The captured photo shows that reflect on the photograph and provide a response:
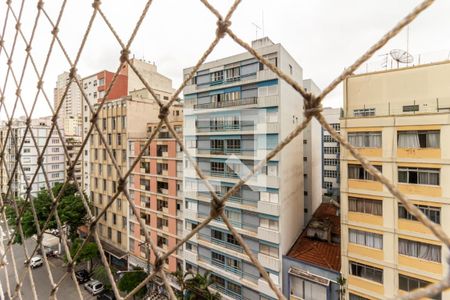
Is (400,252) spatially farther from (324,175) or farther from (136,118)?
(324,175)

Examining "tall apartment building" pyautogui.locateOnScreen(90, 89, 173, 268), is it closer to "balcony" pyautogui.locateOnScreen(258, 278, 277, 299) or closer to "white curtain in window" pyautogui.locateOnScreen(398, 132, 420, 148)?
"balcony" pyautogui.locateOnScreen(258, 278, 277, 299)

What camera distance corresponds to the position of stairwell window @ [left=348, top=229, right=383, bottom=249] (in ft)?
14.5

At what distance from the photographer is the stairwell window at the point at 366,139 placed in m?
4.51

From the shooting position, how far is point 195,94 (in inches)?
265

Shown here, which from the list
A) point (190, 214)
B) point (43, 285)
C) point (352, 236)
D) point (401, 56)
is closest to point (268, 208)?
point (352, 236)

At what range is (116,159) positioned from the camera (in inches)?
348

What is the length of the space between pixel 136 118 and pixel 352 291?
760cm

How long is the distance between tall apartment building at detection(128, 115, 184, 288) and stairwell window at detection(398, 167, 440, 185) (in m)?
4.98

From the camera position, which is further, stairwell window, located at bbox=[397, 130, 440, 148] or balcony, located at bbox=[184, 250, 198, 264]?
balcony, located at bbox=[184, 250, 198, 264]

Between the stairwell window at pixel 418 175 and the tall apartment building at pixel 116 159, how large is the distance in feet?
24.2

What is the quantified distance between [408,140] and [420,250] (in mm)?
1815

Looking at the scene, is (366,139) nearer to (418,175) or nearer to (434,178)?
(418,175)

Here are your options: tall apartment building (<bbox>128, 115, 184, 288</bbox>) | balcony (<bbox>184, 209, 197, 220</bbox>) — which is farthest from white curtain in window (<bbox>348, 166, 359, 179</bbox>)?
tall apartment building (<bbox>128, 115, 184, 288</bbox>)

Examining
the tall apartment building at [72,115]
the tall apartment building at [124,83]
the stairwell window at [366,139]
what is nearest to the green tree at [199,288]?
the stairwell window at [366,139]
